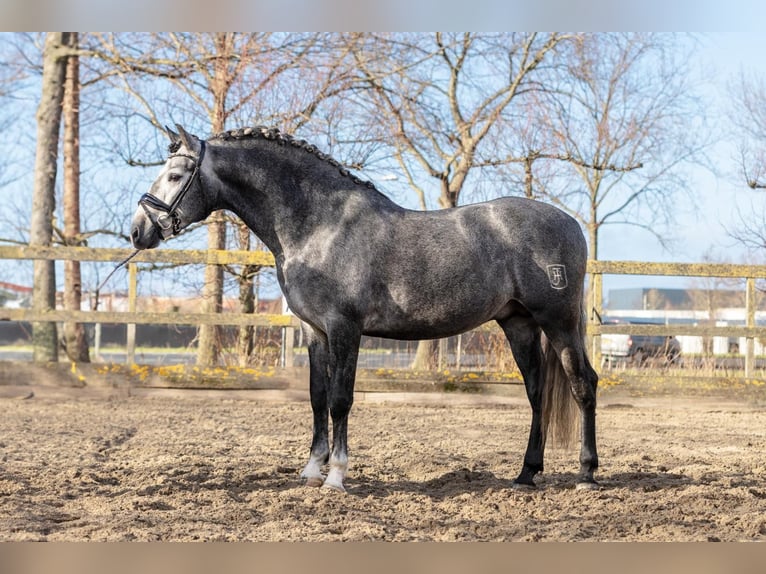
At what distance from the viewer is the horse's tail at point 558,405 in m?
5.03

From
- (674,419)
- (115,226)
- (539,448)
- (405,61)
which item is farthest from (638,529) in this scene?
(115,226)

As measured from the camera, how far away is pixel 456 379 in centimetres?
929

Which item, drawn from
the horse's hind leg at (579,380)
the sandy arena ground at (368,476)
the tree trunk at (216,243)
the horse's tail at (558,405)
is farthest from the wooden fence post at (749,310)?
the tree trunk at (216,243)

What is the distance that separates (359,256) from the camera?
459 centimetres

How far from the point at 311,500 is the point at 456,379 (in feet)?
17.0

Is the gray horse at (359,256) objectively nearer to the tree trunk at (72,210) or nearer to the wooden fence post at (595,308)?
the wooden fence post at (595,308)

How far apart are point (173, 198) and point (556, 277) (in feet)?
7.19

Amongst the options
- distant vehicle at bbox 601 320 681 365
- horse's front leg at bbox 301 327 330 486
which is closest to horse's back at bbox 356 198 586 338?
horse's front leg at bbox 301 327 330 486

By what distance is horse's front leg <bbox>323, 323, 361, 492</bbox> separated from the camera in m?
4.51

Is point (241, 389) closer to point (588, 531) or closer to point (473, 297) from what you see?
point (473, 297)

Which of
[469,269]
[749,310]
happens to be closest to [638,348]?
[749,310]

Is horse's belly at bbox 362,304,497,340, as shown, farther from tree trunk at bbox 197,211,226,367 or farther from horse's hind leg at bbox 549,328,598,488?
tree trunk at bbox 197,211,226,367

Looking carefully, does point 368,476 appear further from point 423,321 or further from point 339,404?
point 423,321

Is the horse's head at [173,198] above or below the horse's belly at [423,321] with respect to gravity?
above
